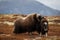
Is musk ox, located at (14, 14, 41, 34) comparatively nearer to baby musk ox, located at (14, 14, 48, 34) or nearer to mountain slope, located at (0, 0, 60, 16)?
baby musk ox, located at (14, 14, 48, 34)

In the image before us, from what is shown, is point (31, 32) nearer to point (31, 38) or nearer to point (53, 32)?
point (31, 38)

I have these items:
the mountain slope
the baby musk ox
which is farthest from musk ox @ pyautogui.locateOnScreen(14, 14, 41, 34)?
the mountain slope

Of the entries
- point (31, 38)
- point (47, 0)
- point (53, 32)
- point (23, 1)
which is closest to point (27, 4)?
point (23, 1)

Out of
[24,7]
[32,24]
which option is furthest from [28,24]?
[24,7]

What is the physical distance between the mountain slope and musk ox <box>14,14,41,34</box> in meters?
1.13

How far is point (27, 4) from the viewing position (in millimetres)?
8289

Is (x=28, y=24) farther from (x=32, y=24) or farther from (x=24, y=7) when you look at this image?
(x=24, y=7)

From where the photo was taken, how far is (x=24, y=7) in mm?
8234

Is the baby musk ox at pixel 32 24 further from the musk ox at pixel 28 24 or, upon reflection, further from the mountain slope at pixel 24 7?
the mountain slope at pixel 24 7

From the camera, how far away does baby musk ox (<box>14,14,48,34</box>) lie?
6.64m

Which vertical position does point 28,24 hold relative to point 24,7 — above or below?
below

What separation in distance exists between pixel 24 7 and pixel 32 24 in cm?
155

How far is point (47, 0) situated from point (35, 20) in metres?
1.69

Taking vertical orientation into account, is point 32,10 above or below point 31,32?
above
